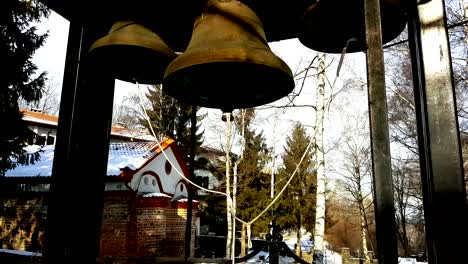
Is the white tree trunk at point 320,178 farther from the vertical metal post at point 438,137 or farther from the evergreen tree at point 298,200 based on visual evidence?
the evergreen tree at point 298,200

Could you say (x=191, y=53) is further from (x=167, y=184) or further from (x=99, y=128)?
(x=167, y=184)

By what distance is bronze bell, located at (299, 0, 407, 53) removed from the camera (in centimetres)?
186

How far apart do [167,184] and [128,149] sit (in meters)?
2.48

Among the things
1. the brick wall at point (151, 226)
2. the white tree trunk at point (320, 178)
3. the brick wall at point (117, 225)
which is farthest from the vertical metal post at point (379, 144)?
the brick wall at point (151, 226)

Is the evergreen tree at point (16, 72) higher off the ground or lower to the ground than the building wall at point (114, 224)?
higher

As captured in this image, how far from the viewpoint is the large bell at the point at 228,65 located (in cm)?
162

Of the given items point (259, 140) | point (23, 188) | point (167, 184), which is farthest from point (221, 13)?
point (259, 140)

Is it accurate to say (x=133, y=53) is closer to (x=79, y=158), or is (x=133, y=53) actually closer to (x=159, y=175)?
(x=79, y=158)

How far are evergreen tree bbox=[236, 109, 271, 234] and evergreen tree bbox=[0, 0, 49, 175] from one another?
12.2m

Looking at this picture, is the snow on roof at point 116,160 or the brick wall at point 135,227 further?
the snow on roof at point 116,160

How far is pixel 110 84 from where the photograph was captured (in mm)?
2646

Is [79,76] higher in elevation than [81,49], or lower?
lower

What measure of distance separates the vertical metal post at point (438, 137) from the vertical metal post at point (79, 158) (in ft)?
6.47

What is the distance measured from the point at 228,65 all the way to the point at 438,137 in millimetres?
1217
